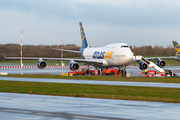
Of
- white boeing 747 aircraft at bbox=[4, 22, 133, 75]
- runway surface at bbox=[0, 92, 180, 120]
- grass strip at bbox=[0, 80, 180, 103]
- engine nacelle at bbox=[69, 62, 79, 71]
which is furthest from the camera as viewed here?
engine nacelle at bbox=[69, 62, 79, 71]

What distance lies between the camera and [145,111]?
1606 cm

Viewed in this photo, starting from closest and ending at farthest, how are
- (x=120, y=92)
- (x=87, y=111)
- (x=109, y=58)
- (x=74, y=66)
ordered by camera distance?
1. (x=87, y=111)
2. (x=120, y=92)
3. (x=74, y=66)
4. (x=109, y=58)

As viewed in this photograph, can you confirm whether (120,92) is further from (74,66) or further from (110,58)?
(74,66)

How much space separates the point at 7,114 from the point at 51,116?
7.23 feet

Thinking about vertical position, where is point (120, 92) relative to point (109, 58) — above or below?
below

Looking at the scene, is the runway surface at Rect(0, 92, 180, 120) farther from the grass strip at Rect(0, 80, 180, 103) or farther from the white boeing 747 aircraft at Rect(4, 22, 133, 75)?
the white boeing 747 aircraft at Rect(4, 22, 133, 75)

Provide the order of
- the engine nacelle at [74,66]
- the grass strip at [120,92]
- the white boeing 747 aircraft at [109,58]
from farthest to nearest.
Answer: the engine nacelle at [74,66]
the white boeing 747 aircraft at [109,58]
the grass strip at [120,92]

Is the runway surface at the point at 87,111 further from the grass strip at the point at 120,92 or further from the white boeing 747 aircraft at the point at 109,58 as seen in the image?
the white boeing 747 aircraft at the point at 109,58

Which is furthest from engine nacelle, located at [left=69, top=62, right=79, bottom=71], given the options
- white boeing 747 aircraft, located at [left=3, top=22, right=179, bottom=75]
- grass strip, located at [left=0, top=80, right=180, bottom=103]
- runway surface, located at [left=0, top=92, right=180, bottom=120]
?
runway surface, located at [left=0, top=92, right=180, bottom=120]

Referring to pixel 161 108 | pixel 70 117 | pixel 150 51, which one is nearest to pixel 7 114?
pixel 70 117

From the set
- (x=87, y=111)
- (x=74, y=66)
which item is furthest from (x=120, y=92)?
(x=74, y=66)

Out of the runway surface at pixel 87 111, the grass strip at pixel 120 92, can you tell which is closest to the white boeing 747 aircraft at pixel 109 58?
the grass strip at pixel 120 92

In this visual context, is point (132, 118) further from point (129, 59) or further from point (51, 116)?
point (129, 59)

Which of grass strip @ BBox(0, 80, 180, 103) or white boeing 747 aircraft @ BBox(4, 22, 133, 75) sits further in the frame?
white boeing 747 aircraft @ BBox(4, 22, 133, 75)
